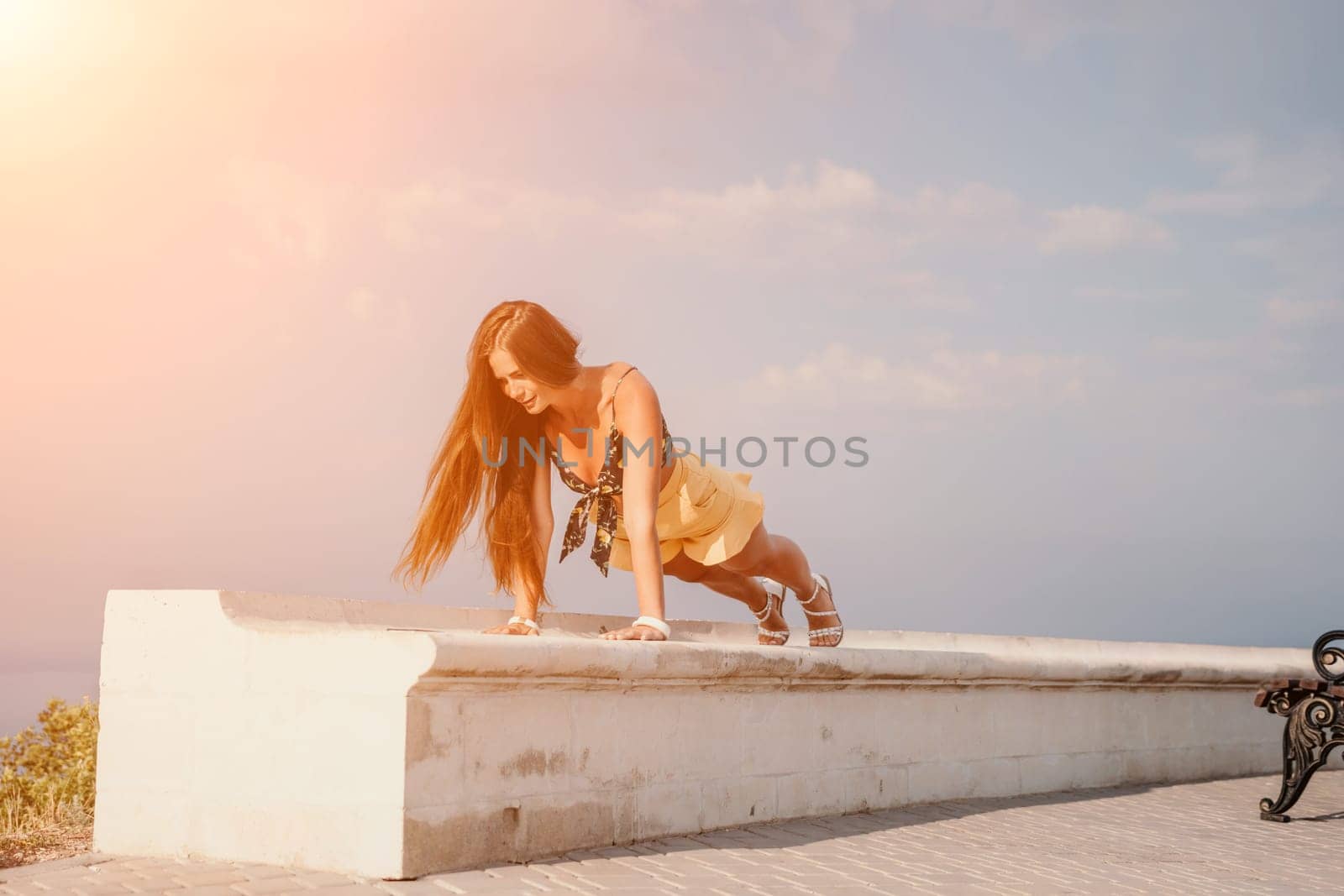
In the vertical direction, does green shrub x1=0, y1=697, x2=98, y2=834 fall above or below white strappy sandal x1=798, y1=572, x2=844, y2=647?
below

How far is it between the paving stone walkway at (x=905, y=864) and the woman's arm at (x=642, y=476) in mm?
1058

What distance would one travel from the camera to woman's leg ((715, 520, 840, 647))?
6824 millimetres

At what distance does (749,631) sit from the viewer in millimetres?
8320

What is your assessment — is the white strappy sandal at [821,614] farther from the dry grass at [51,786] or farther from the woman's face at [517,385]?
the dry grass at [51,786]

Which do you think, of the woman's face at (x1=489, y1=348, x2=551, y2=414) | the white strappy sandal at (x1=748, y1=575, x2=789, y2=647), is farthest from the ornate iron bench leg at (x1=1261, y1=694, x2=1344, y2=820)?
the woman's face at (x1=489, y1=348, x2=551, y2=414)

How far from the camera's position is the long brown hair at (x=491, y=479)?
5801 millimetres

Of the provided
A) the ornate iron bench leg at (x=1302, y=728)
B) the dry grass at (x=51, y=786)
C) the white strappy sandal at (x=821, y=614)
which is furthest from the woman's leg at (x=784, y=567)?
the dry grass at (x=51, y=786)

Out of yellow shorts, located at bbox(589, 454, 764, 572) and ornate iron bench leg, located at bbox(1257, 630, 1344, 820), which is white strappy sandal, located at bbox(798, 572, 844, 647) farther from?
ornate iron bench leg, located at bbox(1257, 630, 1344, 820)

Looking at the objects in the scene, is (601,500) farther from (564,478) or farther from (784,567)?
(784,567)

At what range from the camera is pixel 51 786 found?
750cm

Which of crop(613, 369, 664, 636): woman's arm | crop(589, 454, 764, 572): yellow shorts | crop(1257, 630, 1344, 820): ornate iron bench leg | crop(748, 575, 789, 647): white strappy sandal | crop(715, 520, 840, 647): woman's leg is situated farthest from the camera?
crop(748, 575, 789, 647): white strappy sandal

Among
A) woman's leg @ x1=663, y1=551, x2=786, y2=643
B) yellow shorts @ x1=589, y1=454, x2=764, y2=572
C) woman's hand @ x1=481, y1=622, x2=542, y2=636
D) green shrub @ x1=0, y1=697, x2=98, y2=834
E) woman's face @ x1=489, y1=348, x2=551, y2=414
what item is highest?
woman's face @ x1=489, y1=348, x2=551, y2=414

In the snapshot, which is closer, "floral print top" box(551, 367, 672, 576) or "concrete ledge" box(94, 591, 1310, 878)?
"concrete ledge" box(94, 591, 1310, 878)

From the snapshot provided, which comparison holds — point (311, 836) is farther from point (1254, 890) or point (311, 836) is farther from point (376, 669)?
point (1254, 890)
